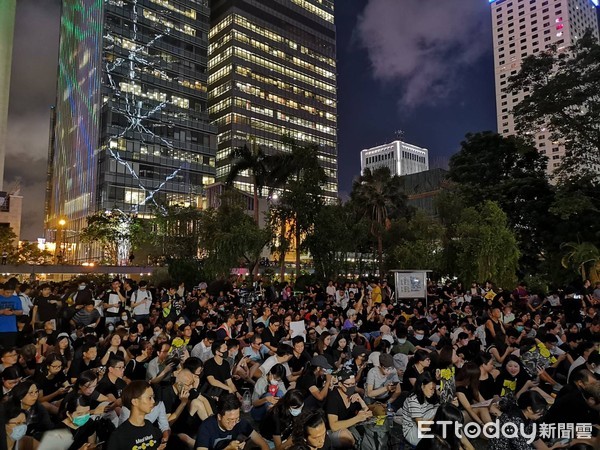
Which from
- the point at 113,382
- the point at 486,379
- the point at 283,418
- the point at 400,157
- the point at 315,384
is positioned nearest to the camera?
the point at 283,418

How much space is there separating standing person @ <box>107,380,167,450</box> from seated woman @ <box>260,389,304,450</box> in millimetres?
1475

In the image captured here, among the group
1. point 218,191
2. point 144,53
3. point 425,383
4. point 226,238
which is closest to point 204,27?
point 144,53

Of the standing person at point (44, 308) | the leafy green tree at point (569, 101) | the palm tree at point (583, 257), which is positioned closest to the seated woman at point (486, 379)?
the standing person at point (44, 308)

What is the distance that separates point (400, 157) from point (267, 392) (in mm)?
155667

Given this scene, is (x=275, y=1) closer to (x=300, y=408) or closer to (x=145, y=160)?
(x=145, y=160)

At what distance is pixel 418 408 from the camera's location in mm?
5309

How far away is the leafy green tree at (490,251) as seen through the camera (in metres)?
23.4

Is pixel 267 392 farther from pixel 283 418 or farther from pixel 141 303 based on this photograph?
pixel 141 303

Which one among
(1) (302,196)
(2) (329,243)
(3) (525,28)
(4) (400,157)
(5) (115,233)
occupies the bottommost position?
(2) (329,243)

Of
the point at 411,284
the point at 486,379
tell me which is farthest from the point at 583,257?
the point at 486,379

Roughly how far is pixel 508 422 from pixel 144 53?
77925 millimetres

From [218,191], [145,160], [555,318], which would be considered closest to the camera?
[555,318]

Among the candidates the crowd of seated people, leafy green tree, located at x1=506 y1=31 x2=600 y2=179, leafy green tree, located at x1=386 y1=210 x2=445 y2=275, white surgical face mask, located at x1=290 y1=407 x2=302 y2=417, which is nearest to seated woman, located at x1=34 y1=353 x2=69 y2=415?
the crowd of seated people

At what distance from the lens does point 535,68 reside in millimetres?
26594
